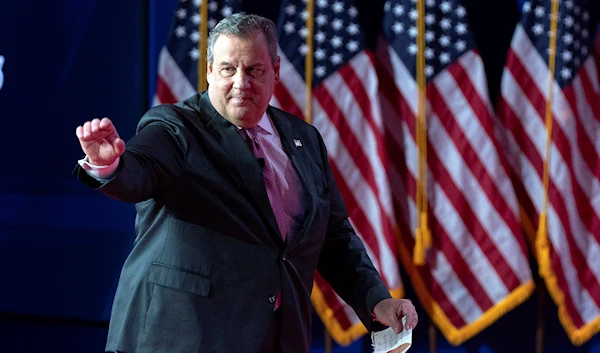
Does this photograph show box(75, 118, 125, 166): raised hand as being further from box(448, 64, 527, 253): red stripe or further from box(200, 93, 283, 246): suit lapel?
box(448, 64, 527, 253): red stripe

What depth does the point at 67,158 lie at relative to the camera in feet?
12.0

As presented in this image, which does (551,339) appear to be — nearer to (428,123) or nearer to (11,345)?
(428,123)

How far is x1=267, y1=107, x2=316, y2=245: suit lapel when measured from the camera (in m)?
1.67

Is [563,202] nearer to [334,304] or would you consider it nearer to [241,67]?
[334,304]

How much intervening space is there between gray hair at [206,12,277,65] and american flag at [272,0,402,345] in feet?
5.50

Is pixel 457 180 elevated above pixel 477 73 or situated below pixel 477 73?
below

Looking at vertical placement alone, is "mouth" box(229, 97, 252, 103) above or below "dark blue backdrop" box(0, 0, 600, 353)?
above

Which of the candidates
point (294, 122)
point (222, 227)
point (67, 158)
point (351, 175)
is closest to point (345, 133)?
point (351, 175)

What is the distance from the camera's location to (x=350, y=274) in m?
1.84

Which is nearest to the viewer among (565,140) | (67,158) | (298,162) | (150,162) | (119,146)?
(119,146)

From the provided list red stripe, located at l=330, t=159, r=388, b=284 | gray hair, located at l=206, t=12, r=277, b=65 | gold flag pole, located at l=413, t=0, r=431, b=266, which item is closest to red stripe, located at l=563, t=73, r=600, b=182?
gold flag pole, located at l=413, t=0, r=431, b=266

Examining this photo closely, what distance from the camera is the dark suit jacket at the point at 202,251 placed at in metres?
1.53

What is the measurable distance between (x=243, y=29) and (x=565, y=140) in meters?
2.08

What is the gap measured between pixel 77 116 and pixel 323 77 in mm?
1211
